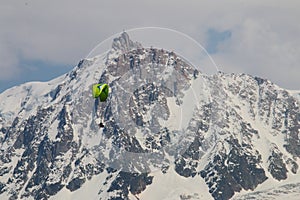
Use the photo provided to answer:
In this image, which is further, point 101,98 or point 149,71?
point 149,71

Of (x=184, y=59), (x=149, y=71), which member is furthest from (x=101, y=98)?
(x=149, y=71)

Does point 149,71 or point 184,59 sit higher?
point 149,71

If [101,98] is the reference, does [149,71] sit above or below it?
above

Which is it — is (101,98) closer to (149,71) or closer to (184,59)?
(184,59)

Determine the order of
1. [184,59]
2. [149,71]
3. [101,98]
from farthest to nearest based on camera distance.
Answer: [149,71] < [101,98] < [184,59]

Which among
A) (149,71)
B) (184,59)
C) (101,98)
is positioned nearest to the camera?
(184,59)

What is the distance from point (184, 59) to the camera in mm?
99188

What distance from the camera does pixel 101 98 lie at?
108875 millimetres

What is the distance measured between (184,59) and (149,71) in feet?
125

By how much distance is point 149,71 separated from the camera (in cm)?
13712

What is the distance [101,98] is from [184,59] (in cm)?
1606

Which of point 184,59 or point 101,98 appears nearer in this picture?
point 184,59

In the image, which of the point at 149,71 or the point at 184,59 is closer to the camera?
the point at 184,59
